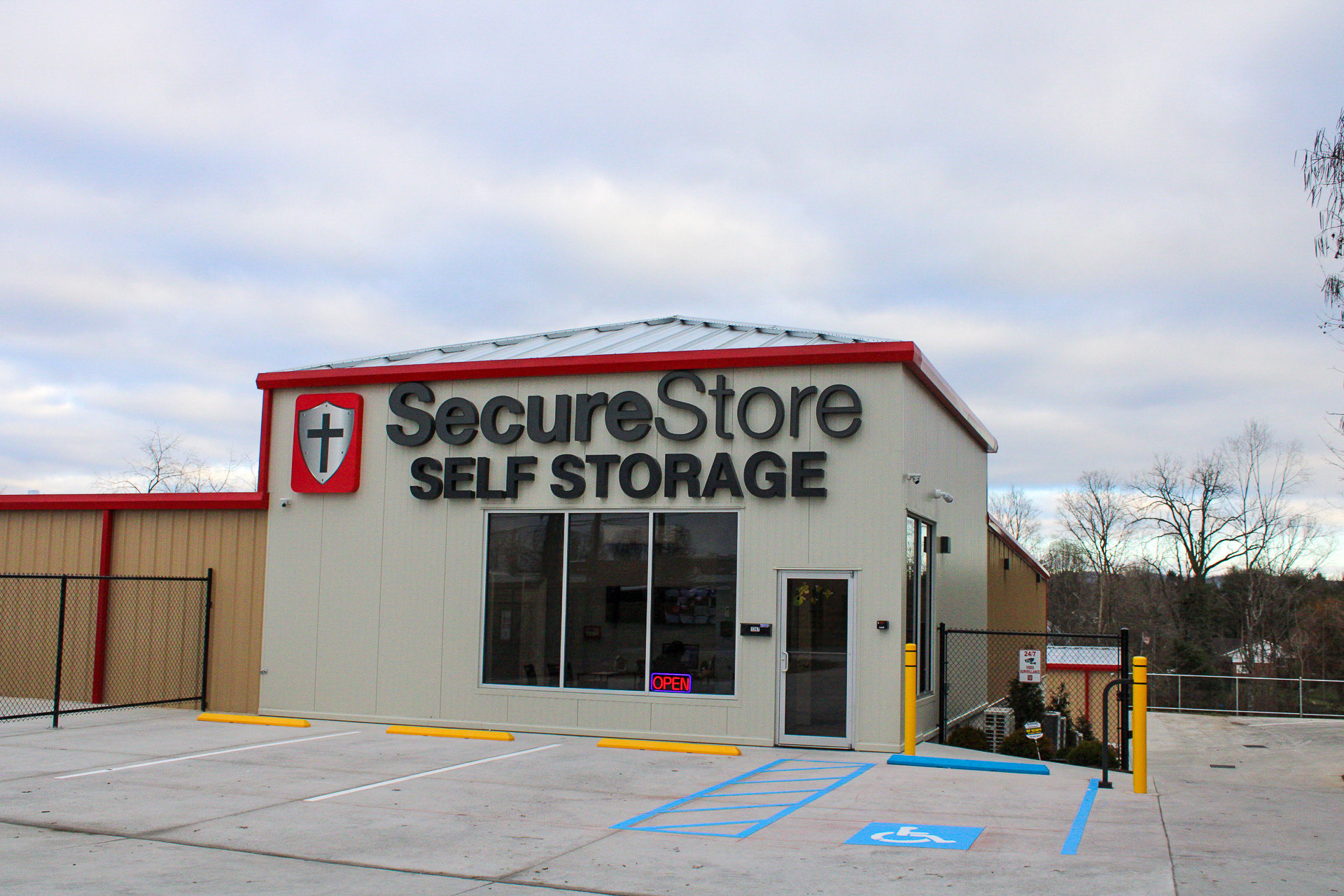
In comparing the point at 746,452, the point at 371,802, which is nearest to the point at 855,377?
the point at 746,452

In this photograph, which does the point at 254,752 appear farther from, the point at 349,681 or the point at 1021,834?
the point at 1021,834

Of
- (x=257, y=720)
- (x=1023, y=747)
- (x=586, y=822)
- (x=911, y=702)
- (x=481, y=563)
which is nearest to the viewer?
(x=586, y=822)

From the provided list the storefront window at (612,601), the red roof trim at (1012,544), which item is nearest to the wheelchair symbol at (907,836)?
the storefront window at (612,601)

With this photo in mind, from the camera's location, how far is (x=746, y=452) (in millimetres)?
14172

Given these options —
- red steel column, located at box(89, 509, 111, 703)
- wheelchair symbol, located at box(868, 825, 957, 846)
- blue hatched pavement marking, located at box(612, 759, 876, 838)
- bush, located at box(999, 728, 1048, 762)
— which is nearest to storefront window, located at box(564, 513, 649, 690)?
blue hatched pavement marking, located at box(612, 759, 876, 838)

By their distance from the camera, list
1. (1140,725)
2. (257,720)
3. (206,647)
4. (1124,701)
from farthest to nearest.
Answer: (206,647) → (257,720) → (1124,701) → (1140,725)

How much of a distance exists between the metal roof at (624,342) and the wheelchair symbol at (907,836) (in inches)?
283

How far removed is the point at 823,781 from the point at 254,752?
6.53 meters

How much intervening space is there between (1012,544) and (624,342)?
1326 centimetres

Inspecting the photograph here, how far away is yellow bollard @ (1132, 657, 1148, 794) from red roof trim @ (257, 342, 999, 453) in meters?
4.71

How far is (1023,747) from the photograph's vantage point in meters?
14.5

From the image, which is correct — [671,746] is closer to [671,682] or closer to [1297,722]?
[671,682]

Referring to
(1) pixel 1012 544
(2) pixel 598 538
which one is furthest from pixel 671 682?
(1) pixel 1012 544

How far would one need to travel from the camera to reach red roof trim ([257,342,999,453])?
13.8 metres
